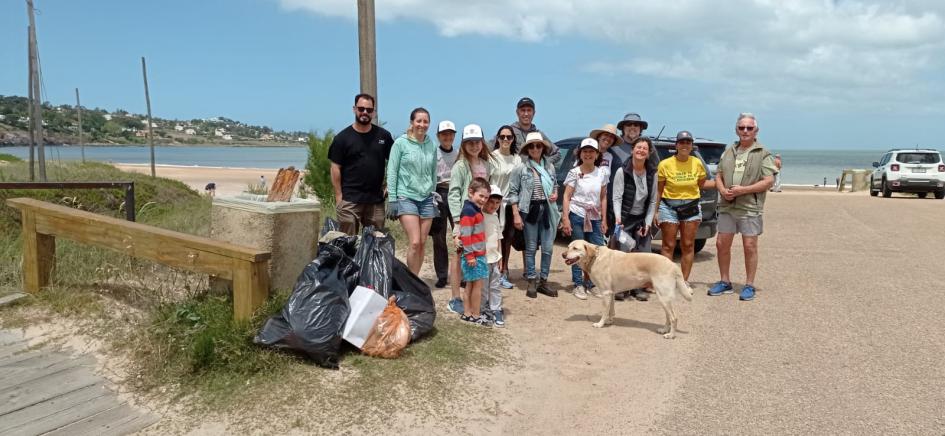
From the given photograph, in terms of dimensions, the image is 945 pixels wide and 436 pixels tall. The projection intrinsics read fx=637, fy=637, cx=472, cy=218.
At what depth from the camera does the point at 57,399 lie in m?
3.58

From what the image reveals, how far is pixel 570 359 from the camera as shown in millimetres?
4633

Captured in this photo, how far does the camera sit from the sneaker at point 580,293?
6.38 m

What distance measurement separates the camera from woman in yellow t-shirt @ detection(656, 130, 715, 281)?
20.6 ft

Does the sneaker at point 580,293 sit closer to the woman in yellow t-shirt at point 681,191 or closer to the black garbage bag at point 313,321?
the woman in yellow t-shirt at point 681,191

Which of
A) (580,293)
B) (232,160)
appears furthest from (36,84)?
(232,160)

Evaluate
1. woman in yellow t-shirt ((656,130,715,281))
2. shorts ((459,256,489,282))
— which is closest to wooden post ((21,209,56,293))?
shorts ((459,256,489,282))

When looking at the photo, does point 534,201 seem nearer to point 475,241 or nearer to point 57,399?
point 475,241

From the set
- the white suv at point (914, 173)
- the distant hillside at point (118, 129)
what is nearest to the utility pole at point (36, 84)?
the distant hillside at point (118, 129)

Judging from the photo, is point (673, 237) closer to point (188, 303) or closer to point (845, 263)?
point (845, 263)

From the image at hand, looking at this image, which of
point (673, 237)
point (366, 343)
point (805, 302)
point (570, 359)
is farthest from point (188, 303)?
point (805, 302)

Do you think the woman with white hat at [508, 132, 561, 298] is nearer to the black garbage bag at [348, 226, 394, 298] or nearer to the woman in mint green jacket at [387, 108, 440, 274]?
the woman in mint green jacket at [387, 108, 440, 274]

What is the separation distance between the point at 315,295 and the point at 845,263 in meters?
7.26

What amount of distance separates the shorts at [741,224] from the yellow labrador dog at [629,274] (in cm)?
144

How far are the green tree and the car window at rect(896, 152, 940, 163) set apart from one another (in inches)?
714
